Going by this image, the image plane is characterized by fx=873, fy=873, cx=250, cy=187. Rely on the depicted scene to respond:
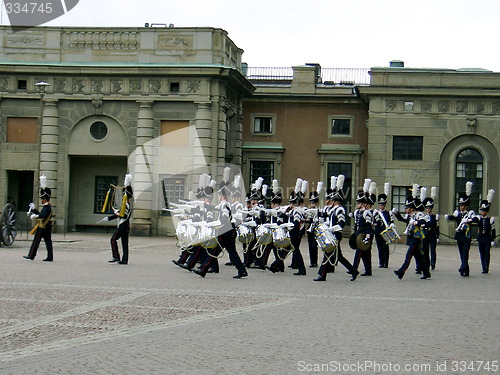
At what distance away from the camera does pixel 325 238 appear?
1883 cm

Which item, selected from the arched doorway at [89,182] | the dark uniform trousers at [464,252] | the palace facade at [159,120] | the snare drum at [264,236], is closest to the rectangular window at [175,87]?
the palace facade at [159,120]

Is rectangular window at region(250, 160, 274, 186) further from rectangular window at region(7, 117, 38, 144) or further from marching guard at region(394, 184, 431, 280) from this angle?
marching guard at region(394, 184, 431, 280)

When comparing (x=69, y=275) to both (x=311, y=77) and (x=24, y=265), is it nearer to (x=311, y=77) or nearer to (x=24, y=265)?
(x=24, y=265)

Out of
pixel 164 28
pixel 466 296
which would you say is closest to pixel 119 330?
pixel 466 296

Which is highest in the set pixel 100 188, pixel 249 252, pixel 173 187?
pixel 173 187

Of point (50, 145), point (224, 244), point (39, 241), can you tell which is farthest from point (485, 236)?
point (50, 145)

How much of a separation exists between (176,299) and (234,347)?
4640mm

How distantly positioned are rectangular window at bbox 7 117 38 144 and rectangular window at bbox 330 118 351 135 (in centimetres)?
1438

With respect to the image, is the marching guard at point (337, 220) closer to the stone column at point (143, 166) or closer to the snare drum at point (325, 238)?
the snare drum at point (325, 238)

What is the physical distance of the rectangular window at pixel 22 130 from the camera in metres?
37.4

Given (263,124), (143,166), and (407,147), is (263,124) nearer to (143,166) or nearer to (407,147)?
(407,147)

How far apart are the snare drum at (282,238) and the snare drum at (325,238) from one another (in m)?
1.18

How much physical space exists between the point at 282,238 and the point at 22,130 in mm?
20623

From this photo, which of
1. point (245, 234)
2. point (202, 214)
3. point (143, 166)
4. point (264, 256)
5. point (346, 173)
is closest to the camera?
point (202, 214)
